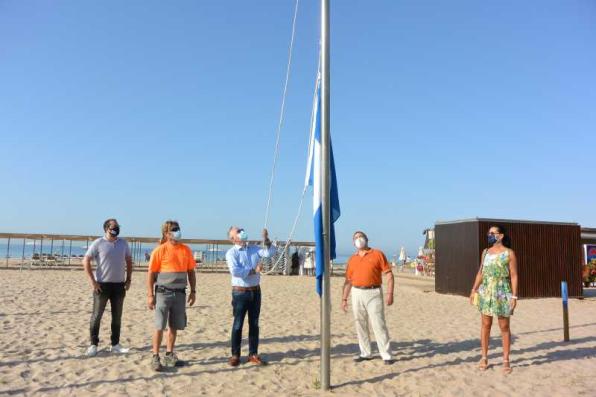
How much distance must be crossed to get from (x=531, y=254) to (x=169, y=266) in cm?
1207

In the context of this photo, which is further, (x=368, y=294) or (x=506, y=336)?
(x=368, y=294)

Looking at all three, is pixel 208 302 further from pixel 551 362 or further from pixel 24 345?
pixel 551 362

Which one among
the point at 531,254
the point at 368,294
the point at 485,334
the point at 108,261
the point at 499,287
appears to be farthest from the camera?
the point at 531,254

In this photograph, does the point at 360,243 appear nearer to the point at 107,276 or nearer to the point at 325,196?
the point at 325,196

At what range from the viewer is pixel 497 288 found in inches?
219

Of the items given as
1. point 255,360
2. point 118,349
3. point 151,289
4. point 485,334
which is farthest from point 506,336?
point 118,349

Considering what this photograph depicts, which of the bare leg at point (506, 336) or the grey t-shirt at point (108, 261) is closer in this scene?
the bare leg at point (506, 336)

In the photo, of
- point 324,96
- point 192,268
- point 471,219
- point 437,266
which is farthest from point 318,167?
point 437,266

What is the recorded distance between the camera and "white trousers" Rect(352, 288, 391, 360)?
19.4 feet

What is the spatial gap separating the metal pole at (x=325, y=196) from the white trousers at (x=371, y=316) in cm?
103

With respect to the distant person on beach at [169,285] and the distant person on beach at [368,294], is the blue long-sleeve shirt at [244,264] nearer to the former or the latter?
the distant person on beach at [169,285]

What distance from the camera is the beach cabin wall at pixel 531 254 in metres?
13.9

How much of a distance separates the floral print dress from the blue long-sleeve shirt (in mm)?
2552

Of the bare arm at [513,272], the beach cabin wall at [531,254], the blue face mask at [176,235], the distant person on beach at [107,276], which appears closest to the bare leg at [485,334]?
the bare arm at [513,272]
